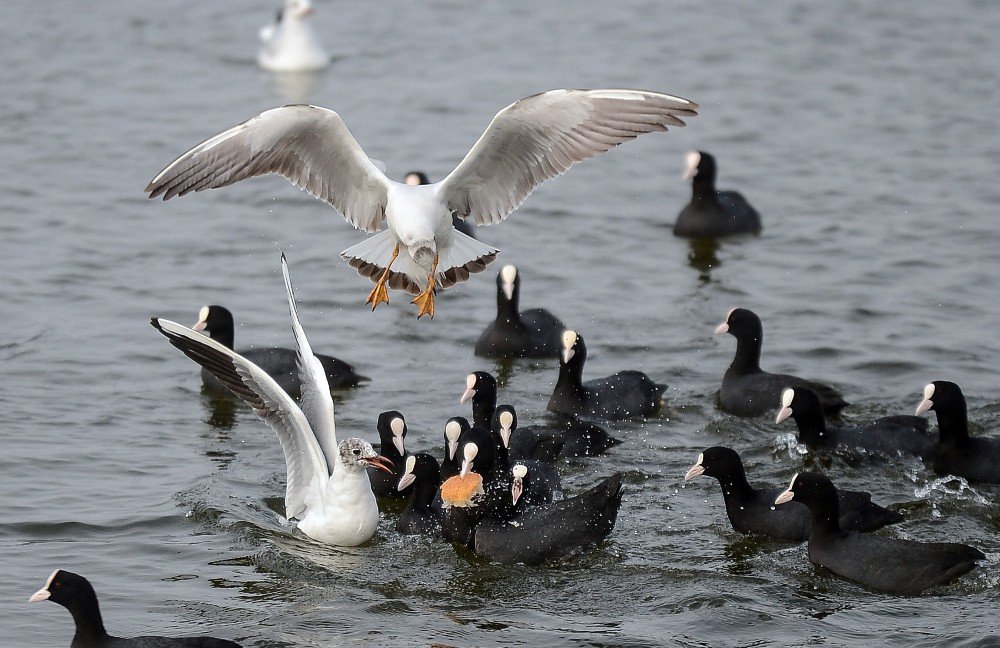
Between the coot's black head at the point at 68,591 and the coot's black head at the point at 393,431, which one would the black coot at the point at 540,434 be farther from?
the coot's black head at the point at 68,591

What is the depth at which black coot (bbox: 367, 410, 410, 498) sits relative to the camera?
10.2 metres

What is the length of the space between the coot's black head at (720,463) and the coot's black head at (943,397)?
156 centimetres

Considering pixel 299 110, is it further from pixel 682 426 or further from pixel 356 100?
pixel 356 100

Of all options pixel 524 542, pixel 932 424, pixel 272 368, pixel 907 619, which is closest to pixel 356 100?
pixel 272 368

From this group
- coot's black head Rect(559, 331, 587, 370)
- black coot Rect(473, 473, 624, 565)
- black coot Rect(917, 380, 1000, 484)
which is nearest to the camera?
black coot Rect(473, 473, 624, 565)

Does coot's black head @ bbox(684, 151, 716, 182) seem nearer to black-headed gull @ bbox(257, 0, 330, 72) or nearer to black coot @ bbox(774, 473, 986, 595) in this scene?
black coot @ bbox(774, 473, 986, 595)

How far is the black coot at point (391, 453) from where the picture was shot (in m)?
10.2

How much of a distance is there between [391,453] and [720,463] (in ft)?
7.29

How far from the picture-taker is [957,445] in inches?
395

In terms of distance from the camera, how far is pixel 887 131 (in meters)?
20.2

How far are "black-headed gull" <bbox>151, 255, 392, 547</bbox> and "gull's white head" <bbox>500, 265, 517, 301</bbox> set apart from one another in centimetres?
335

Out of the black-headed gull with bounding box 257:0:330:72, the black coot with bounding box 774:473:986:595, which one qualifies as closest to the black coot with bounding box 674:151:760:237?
the black coot with bounding box 774:473:986:595

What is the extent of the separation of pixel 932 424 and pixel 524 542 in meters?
4.17

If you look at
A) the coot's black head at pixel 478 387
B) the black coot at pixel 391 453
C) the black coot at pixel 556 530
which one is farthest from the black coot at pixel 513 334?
the black coot at pixel 556 530
